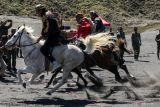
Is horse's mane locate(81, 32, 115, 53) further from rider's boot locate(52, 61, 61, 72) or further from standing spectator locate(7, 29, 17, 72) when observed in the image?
standing spectator locate(7, 29, 17, 72)

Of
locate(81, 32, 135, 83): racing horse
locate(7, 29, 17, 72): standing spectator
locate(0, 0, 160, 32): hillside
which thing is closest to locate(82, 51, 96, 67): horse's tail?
locate(81, 32, 135, 83): racing horse

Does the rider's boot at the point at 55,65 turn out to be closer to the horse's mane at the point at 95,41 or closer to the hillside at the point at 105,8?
the horse's mane at the point at 95,41

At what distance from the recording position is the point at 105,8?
6950 cm

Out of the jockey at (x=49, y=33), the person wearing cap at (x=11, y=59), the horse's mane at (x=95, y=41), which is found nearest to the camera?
the jockey at (x=49, y=33)

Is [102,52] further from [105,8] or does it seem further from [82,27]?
[105,8]

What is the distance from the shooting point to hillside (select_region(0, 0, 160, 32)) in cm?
6469

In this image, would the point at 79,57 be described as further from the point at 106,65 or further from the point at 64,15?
the point at 64,15

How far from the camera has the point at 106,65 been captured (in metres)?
18.6

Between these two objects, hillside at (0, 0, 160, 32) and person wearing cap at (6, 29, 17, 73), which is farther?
hillside at (0, 0, 160, 32)

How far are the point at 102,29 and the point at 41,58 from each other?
4779mm

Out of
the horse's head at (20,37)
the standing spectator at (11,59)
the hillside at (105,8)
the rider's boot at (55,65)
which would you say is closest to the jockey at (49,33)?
the rider's boot at (55,65)

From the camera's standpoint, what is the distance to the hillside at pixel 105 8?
6469 centimetres

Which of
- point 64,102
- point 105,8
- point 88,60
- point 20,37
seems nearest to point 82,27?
point 88,60

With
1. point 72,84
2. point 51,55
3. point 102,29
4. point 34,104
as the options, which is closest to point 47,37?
point 51,55
